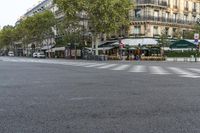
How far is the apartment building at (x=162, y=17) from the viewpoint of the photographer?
71.7 metres

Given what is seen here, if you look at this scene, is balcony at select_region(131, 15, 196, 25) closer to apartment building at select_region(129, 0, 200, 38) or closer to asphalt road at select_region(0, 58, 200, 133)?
apartment building at select_region(129, 0, 200, 38)

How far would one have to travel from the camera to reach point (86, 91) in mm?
12516

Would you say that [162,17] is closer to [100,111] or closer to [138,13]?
[138,13]

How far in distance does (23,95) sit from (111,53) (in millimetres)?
63066

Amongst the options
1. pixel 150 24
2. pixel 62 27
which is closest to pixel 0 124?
pixel 150 24

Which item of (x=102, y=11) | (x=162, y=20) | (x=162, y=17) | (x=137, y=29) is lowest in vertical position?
(x=137, y=29)

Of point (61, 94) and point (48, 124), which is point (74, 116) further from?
point (61, 94)

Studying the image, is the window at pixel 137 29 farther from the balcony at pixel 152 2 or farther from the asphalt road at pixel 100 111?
the asphalt road at pixel 100 111

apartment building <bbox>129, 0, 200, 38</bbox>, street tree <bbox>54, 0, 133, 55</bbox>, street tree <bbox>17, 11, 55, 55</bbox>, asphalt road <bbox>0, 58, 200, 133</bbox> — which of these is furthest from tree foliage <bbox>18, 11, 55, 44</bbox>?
asphalt road <bbox>0, 58, 200, 133</bbox>

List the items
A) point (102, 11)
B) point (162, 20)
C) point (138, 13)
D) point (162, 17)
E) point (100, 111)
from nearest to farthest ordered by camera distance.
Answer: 1. point (100, 111)
2. point (102, 11)
3. point (138, 13)
4. point (162, 20)
5. point (162, 17)

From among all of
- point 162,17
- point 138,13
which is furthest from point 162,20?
point 138,13

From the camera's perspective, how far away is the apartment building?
7169 centimetres

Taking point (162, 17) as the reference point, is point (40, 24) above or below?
above

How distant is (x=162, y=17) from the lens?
74.6 m
